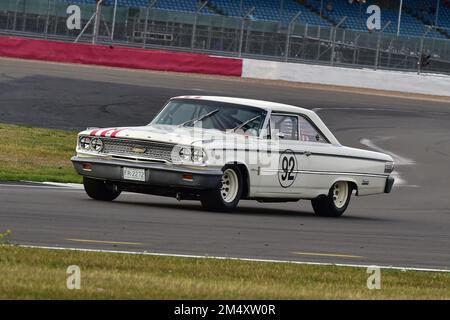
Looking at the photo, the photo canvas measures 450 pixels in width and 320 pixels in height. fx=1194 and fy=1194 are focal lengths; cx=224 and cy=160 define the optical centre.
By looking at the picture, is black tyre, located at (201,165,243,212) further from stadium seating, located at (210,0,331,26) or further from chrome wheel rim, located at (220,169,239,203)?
stadium seating, located at (210,0,331,26)

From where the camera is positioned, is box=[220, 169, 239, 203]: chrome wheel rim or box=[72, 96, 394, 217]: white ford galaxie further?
box=[220, 169, 239, 203]: chrome wheel rim

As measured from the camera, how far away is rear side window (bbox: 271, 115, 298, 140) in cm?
1515

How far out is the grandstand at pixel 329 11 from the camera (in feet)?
186

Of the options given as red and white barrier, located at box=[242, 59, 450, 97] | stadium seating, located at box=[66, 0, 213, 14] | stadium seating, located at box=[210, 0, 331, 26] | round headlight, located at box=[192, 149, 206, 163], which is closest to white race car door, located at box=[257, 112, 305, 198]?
round headlight, located at box=[192, 149, 206, 163]

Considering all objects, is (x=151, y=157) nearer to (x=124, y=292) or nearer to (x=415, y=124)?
(x=124, y=292)

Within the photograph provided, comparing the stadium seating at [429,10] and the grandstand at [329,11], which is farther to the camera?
the stadium seating at [429,10]

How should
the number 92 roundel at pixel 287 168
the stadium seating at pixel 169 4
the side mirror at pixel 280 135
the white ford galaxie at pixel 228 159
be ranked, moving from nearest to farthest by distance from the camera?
the white ford galaxie at pixel 228 159
the number 92 roundel at pixel 287 168
the side mirror at pixel 280 135
the stadium seating at pixel 169 4

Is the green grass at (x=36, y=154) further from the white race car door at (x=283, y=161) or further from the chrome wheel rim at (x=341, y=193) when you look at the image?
the chrome wheel rim at (x=341, y=193)

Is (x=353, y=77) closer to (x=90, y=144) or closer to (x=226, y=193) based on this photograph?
(x=226, y=193)

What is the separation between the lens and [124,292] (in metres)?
7.49

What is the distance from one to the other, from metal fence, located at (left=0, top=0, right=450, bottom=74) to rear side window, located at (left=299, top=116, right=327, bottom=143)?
105ft

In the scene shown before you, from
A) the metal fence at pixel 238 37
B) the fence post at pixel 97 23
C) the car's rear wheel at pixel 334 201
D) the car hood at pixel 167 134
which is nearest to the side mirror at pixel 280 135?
the car hood at pixel 167 134

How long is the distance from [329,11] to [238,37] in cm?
1395

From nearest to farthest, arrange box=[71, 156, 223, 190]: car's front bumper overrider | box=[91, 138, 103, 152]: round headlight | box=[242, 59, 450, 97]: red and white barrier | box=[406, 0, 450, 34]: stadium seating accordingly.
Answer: box=[71, 156, 223, 190]: car's front bumper overrider
box=[91, 138, 103, 152]: round headlight
box=[242, 59, 450, 97]: red and white barrier
box=[406, 0, 450, 34]: stadium seating
